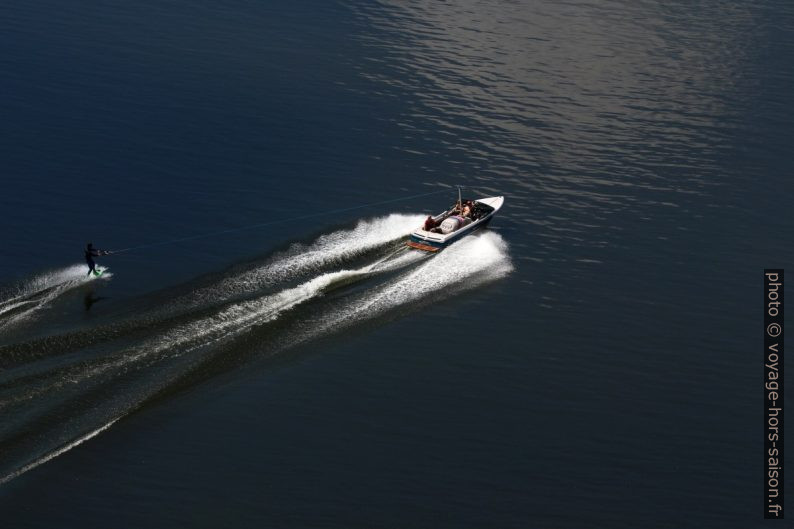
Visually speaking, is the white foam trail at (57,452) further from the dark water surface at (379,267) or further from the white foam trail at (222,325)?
the white foam trail at (222,325)

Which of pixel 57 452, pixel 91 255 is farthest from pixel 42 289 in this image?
pixel 57 452

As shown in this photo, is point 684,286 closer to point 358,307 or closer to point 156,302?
point 358,307

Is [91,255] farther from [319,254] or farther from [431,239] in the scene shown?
[431,239]

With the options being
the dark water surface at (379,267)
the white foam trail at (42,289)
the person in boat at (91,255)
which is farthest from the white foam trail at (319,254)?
the white foam trail at (42,289)

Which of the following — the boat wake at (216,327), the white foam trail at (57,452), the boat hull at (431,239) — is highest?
the boat hull at (431,239)

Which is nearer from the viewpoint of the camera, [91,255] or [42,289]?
[42,289]

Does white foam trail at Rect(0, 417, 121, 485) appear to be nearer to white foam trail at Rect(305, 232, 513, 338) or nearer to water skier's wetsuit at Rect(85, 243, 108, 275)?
white foam trail at Rect(305, 232, 513, 338)
